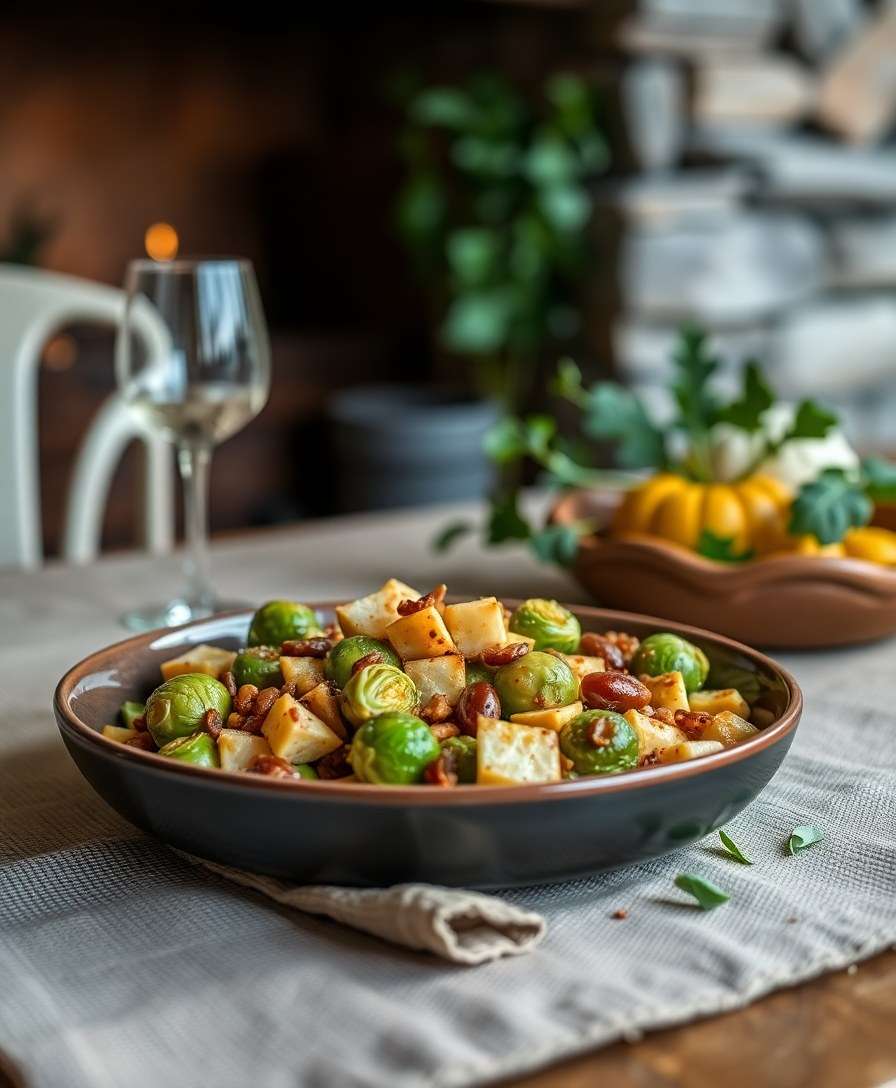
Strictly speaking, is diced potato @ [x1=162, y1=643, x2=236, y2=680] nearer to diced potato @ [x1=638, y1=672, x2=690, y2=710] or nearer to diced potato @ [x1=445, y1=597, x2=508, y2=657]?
diced potato @ [x1=445, y1=597, x2=508, y2=657]

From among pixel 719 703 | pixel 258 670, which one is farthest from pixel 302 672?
pixel 719 703

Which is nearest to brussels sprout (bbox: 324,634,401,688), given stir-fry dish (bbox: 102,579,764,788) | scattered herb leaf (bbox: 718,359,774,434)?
stir-fry dish (bbox: 102,579,764,788)

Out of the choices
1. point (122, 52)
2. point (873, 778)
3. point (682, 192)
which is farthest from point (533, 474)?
point (873, 778)

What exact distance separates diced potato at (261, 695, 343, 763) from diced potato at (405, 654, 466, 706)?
6cm

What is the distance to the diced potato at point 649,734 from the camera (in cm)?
72

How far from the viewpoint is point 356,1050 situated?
55 centimetres

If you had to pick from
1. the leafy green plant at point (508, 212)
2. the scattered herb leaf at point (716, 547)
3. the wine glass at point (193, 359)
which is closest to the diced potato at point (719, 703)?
the scattered herb leaf at point (716, 547)

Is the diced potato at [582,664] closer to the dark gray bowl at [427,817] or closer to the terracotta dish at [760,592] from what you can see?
the dark gray bowl at [427,817]

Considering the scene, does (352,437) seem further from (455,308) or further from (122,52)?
(122,52)

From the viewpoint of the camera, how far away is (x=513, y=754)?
66cm

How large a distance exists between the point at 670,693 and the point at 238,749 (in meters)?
0.25

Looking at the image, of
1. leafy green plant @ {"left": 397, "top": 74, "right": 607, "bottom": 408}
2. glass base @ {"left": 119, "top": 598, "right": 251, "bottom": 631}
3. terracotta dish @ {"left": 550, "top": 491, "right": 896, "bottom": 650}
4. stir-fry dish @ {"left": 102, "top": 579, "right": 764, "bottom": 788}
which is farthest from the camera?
leafy green plant @ {"left": 397, "top": 74, "right": 607, "bottom": 408}

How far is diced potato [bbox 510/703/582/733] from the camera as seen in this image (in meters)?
0.70

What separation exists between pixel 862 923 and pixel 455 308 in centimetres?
262
